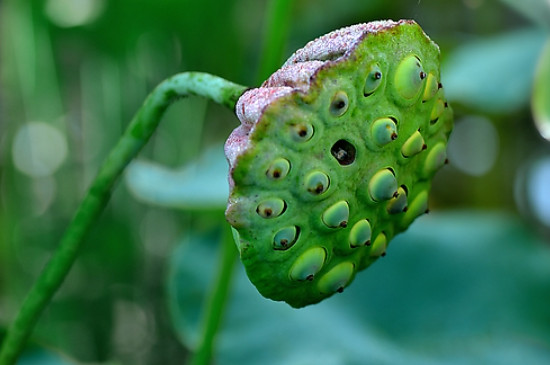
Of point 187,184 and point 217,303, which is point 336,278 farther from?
point 187,184

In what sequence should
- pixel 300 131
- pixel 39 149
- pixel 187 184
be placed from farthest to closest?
pixel 39 149 < pixel 187 184 < pixel 300 131

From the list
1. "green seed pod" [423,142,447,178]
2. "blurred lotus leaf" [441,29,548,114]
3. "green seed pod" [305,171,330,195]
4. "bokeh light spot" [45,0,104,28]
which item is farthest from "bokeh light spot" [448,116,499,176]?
"green seed pod" [305,171,330,195]

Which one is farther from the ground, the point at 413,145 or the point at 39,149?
the point at 413,145

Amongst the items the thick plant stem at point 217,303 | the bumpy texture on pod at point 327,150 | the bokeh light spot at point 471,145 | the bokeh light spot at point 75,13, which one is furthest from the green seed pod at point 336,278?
the bokeh light spot at point 75,13

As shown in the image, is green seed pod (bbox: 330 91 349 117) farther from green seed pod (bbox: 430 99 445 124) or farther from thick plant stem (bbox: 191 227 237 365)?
thick plant stem (bbox: 191 227 237 365)

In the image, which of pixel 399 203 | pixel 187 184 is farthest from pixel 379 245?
pixel 187 184

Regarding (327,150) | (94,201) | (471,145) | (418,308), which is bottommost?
(471,145)

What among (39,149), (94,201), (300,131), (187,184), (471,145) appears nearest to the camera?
(300,131)

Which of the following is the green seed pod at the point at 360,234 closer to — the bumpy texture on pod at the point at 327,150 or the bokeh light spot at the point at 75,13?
the bumpy texture on pod at the point at 327,150
